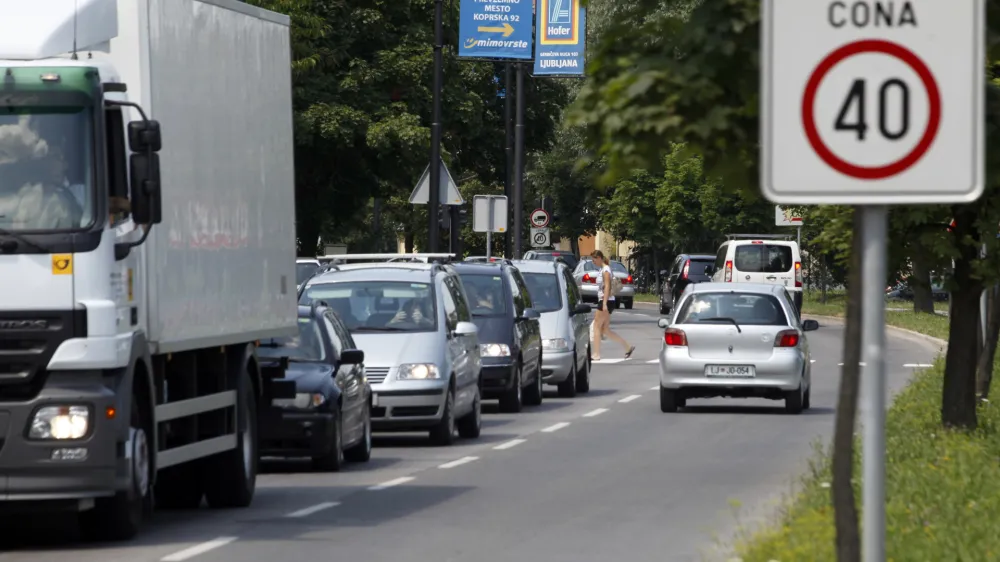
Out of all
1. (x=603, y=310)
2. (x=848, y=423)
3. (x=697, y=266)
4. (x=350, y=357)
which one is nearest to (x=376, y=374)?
(x=350, y=357)

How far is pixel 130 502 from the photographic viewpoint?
11633 millimetres

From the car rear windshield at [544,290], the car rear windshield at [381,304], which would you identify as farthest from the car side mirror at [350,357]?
the car rear windshield at [544,290]

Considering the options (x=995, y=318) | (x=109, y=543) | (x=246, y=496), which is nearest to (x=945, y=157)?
(x=109, y=543)

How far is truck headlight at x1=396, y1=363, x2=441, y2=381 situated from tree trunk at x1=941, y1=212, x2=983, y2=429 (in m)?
4.91

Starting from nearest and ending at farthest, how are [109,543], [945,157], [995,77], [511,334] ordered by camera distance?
[945,157], [109,543], [995,77], [511,334]

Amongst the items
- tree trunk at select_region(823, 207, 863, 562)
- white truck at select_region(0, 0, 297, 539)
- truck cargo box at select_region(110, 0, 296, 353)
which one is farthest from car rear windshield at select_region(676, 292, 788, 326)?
tree trunk at select_region(823, 207, 863, 562)

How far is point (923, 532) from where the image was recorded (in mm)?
10086

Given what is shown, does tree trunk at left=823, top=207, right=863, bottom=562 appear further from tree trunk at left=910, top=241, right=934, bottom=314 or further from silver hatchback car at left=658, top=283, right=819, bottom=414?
silver hatchback car at left=658, top=283, right=819, bottom=414

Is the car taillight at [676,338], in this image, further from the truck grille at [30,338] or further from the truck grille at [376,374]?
the truck grille at [30,338]

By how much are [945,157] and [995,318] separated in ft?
52.6

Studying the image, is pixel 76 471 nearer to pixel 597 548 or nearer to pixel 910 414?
pixel 597 548

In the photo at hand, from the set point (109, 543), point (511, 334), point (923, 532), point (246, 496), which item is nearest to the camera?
point (923, 532)

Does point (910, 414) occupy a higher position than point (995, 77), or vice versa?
point (995, 77)

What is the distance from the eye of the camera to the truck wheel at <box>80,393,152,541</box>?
11.6 m
